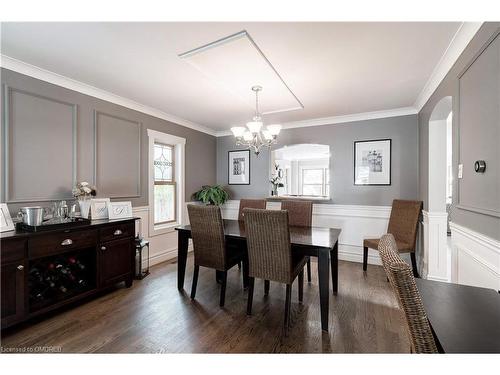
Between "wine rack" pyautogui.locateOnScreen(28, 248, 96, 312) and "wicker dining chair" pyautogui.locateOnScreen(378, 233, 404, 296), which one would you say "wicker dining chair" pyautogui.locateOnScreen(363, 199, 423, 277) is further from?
"wine rack" pyautogui.locateOnScreen(28, 248, 96, 312)

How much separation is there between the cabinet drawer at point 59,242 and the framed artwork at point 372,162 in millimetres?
3803

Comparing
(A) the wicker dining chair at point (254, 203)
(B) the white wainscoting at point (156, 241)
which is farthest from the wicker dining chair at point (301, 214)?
(B) the white wainscoting at point (156, 241)

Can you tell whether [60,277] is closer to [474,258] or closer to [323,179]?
[474,258]

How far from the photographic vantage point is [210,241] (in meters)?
2.51

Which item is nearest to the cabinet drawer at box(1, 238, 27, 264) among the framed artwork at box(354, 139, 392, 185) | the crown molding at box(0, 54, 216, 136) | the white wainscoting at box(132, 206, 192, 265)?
the white wainscoting at box(132, 206, 192, 265)

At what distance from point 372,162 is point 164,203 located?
355cm

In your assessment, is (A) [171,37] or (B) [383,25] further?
(A) [171,37]

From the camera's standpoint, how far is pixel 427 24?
1715 mm

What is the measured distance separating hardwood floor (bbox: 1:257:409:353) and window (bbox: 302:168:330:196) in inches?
216

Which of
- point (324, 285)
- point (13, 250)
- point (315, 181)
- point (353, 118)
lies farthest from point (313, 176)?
point (13, 250)
